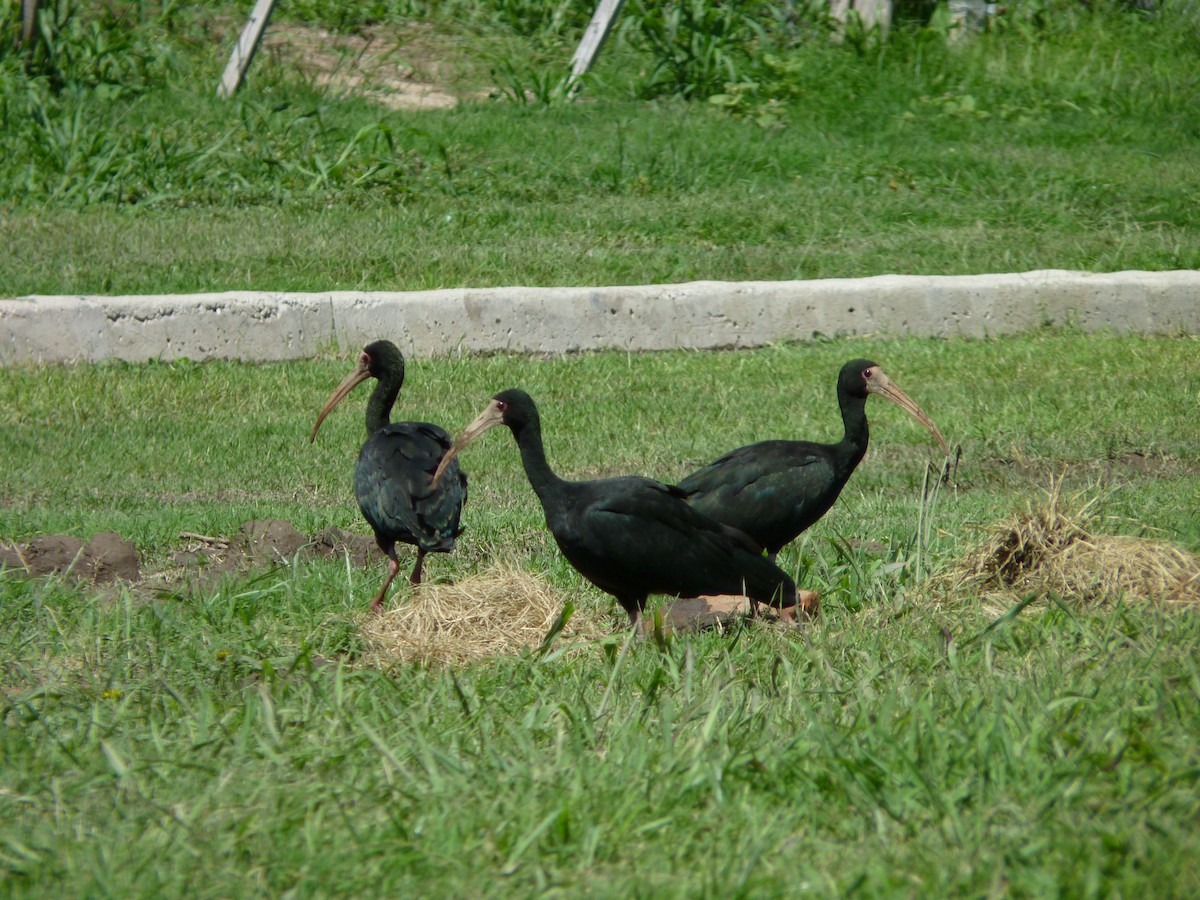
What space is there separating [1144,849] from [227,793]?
1.97 meters

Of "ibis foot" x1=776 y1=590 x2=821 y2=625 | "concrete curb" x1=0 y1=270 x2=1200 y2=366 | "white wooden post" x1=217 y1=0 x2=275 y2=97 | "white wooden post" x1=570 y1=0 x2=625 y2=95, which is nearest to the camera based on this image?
"ibis foot" x1=776 y1=590 x2=821 y2=625

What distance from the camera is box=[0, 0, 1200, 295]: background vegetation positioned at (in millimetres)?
10023

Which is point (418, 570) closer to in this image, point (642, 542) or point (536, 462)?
point (536, 462)

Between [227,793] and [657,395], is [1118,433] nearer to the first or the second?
[657,395]

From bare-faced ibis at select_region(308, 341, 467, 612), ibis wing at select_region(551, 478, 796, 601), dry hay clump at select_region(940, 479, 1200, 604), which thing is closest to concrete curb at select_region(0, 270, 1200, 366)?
bare-faced ibis at select_region(308, 341, 467, 612)

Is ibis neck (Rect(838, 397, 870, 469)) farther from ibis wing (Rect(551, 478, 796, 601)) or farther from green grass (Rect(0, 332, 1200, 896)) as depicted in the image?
ibis wing (Rect(551, 478, 796, 601))

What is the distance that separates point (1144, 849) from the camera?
9.96ft

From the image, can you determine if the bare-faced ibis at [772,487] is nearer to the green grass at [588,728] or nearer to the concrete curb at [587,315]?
the green grass at [588,728]

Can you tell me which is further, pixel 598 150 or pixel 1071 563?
pixel 598 150

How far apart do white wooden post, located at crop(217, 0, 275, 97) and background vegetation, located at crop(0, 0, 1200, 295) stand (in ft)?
0.56

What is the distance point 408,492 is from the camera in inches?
220

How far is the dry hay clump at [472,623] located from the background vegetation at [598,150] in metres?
4.82

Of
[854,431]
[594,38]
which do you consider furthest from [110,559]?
[594,38]

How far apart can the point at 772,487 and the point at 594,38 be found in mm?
7747
